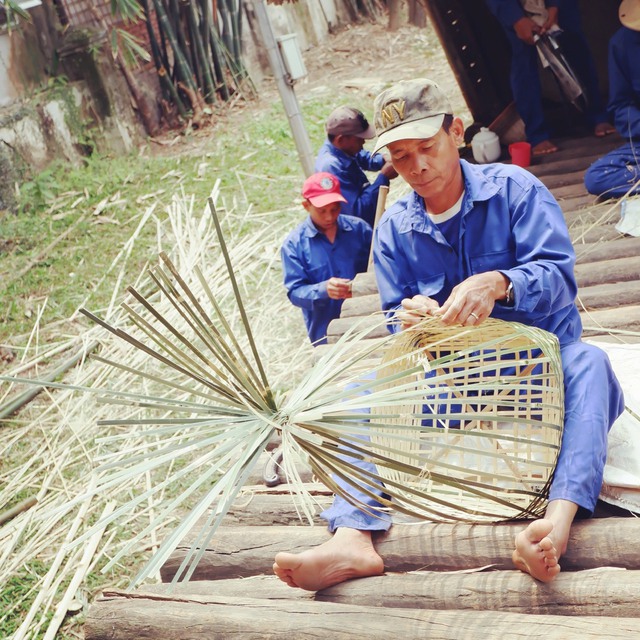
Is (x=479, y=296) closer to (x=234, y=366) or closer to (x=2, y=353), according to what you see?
(x=234, y=366)

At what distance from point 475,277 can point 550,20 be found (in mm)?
4163

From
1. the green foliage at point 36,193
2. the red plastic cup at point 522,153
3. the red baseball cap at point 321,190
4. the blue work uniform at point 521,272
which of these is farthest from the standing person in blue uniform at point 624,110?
the green foliage at point 36,193

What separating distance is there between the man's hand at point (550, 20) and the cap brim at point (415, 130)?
3.72m

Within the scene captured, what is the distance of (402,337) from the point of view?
8.77 feet

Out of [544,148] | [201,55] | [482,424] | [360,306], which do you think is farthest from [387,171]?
[201,55]

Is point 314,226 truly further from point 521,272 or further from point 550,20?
point 550,20

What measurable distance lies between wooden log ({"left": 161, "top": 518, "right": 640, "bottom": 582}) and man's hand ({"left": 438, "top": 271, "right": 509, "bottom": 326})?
624mm

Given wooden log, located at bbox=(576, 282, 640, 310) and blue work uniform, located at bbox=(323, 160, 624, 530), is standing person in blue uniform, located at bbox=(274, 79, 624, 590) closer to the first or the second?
blue work uniform, located at bbox=(323, 160, 624, 530)

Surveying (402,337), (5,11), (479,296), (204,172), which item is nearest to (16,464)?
(402,337)

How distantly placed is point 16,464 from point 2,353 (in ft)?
4.83

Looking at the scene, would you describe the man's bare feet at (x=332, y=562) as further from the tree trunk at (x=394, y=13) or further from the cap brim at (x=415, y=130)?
the tree trunk at (x=394, y=13)

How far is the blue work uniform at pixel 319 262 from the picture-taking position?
4.44 m

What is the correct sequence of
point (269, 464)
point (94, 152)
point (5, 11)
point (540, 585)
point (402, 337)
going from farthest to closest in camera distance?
point (94, 152), point (5, 11), point (269, 464), point (402, 337), point (540, 585)

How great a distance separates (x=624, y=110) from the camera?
16.3ft
